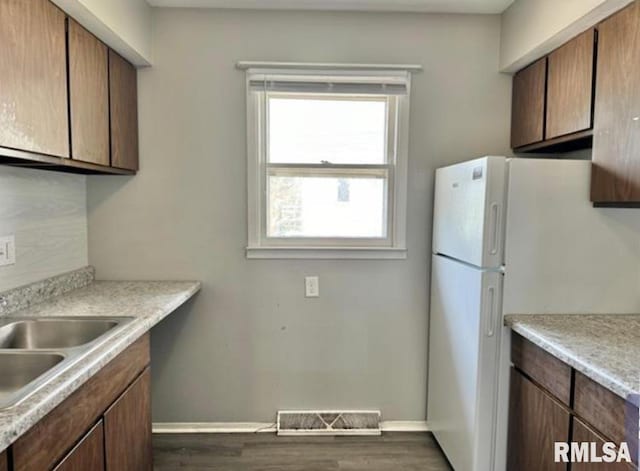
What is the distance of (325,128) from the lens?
2.41m

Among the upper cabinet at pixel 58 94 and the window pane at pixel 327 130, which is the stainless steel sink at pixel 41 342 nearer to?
the upper cabinet at pixel 58 94

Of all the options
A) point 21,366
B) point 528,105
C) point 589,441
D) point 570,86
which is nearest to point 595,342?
point 589,441

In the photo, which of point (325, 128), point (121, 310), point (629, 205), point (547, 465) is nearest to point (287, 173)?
point (325, 128)

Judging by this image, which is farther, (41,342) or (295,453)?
(295,453)

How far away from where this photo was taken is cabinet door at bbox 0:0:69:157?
1.32m

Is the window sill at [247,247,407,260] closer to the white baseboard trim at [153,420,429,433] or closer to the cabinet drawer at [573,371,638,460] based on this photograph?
the white baseboard trim at [153,420,429,433]

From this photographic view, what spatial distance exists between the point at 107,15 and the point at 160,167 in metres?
0.81

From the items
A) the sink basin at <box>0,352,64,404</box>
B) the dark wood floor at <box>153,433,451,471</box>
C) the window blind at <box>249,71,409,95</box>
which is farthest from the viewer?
the window blind at <box>249,71,409,95</box>

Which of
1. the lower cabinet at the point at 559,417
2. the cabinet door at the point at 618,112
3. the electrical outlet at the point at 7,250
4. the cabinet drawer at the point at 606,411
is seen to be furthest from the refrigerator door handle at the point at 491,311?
the electrical outlet at the point at 7,250

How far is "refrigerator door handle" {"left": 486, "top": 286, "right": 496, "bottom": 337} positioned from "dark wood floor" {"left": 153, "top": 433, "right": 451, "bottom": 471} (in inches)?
35.1

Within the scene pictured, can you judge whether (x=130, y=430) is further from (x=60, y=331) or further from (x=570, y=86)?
(x=570, y=86)

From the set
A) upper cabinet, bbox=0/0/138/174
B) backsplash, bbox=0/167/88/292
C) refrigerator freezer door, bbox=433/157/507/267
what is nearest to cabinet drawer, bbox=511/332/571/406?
refrigerator freezer door, bbox=433/157/507/267

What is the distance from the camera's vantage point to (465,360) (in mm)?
1929

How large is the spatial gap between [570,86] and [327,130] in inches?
49.2
